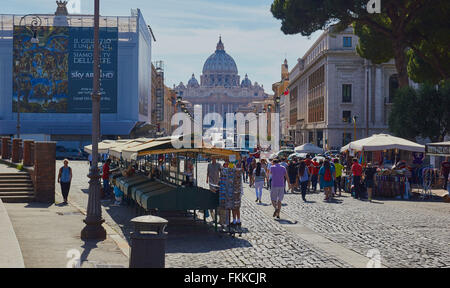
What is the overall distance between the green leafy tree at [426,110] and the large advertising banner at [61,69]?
118 ft

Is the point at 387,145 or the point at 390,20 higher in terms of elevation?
the point at 390,20

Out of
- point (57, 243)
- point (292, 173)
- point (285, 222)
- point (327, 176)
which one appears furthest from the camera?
point (292, 173)

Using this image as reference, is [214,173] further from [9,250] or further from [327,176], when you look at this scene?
[9,250]

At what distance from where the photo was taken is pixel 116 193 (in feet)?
69.6

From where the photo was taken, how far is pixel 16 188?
72.4ft

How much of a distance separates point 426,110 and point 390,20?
618cm

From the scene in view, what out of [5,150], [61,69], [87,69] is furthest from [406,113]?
[61,69]

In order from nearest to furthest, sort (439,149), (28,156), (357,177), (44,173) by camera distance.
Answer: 1. (44,173)
2. (357,177)
3. (439,149)
4. (28,156)

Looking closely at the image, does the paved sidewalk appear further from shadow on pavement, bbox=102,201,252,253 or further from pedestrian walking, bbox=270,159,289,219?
pedestrian walking, bbox=270,159,289,219

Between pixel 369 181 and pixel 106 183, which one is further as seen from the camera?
pixel 369 181

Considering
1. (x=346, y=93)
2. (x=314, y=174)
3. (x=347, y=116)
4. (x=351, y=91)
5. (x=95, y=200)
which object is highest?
(x=351, y=91)
